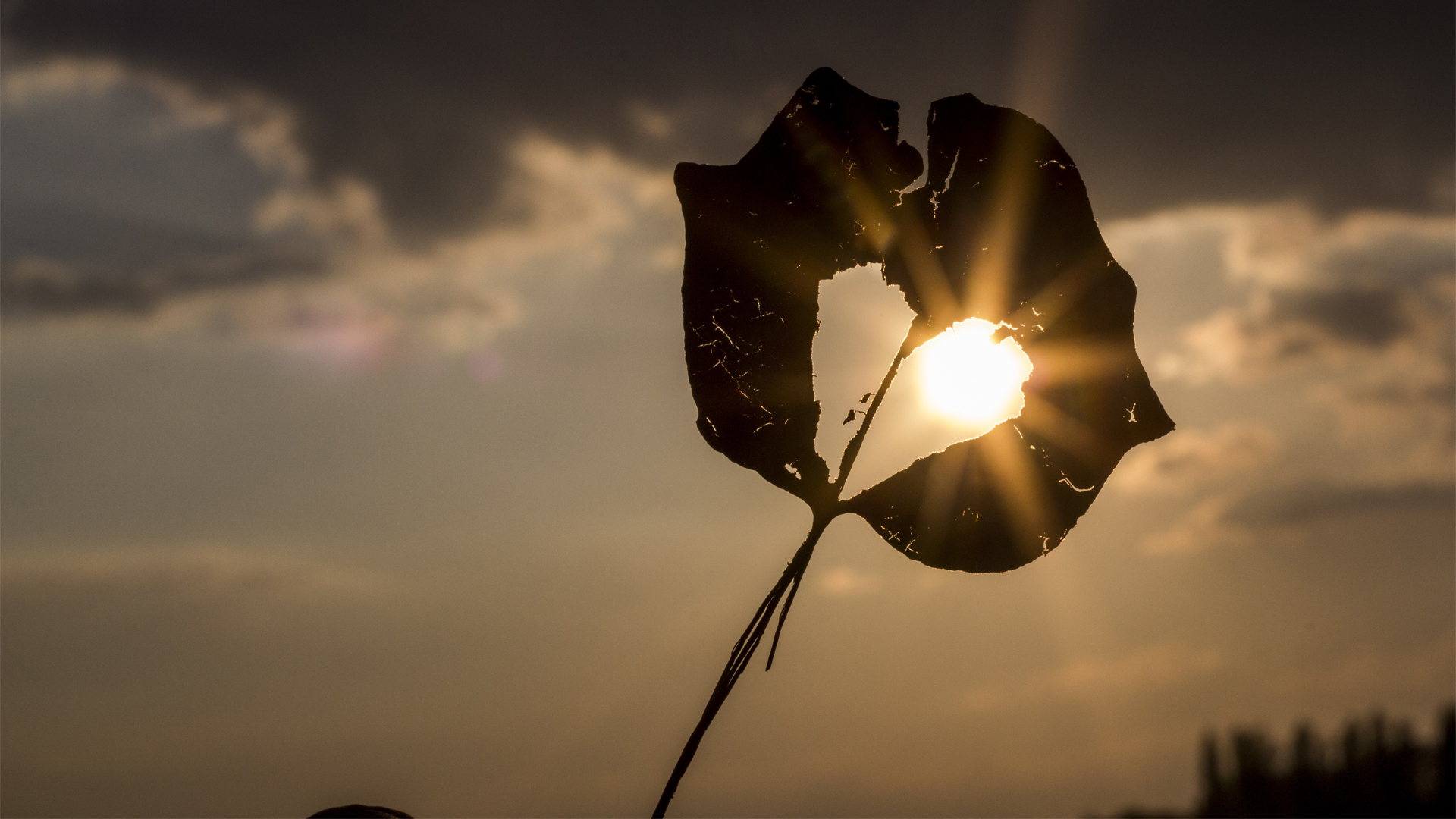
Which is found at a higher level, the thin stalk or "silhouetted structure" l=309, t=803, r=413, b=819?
the thin stalk

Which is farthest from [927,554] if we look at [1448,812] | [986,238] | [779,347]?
[1448,812]

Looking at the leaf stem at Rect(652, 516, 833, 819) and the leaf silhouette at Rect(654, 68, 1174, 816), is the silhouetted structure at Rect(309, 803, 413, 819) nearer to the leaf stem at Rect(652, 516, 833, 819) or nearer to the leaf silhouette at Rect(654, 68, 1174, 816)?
the leaf stem at Rect(652, 516, 833, 819)

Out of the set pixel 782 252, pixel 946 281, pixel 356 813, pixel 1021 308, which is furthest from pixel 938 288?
pixel 356 813

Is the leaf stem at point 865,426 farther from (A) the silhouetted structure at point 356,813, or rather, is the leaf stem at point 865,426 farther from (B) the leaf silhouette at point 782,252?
(A) the silhouetted structure at point 356,813

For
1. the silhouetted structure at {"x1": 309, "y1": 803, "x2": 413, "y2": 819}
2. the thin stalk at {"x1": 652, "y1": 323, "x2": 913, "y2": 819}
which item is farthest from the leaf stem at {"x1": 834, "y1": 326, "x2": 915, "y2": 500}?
the silhouetted structure at {"x1": 309, "y1": 803, "x2": 413, "y2": 819}

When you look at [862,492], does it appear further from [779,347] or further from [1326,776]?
[1326,776]

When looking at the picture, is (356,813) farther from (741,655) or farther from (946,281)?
(946,281)
